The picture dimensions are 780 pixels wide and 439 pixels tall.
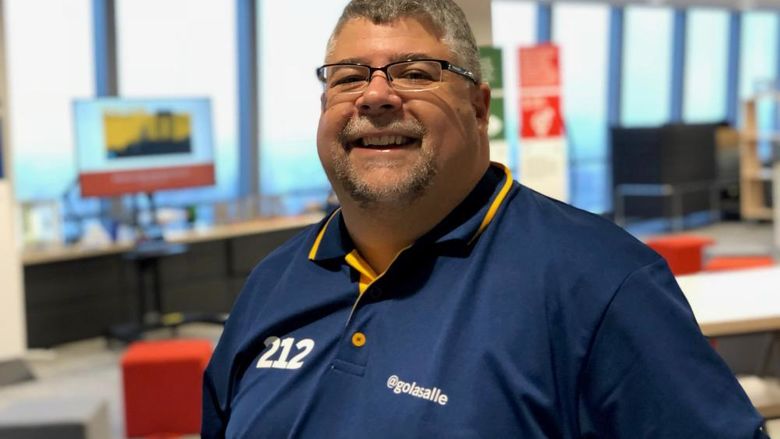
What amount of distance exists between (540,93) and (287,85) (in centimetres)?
575

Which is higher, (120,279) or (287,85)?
(287,85)

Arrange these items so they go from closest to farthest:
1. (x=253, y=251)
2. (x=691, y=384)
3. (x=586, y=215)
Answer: (x=691, y=384), (x=586, y=215), (x=253, y=251)

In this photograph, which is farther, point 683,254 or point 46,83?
point 46,83

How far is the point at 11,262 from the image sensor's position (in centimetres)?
587

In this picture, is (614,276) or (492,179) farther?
(492,179)

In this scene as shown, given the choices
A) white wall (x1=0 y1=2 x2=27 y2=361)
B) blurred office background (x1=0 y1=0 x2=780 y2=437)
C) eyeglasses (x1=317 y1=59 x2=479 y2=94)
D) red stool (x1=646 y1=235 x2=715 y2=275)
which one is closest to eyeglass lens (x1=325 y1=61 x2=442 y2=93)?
eyeglasses (x1=317 y1=59 x2=479 y2=94)

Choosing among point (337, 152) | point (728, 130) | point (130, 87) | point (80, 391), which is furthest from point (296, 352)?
point (728, 130)

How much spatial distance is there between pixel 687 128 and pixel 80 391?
9177 millimetres

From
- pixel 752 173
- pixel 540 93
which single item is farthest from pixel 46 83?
pixel 752 173

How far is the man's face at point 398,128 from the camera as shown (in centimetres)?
140

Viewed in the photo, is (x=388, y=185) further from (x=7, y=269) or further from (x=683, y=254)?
(x=683, y=254)

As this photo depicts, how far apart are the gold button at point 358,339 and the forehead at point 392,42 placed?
40 centimetres

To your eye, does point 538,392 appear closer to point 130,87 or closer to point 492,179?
point 492,179

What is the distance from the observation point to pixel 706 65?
49.3 ft
